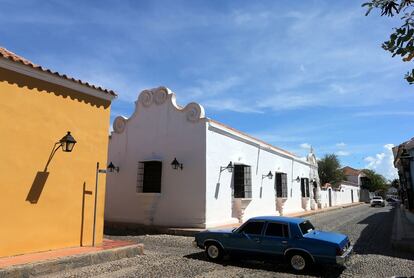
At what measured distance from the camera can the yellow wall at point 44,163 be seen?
7.36m

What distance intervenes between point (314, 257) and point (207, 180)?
6887 millimetres

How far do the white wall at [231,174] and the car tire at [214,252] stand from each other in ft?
16.2

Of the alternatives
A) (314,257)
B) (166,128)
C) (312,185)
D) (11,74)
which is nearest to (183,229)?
(166,128)

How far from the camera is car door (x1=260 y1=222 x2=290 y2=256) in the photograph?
305 inches

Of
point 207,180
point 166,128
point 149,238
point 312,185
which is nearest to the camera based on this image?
point 149,238

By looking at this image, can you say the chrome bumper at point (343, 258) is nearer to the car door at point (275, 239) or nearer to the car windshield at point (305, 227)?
the car windshield at point (305, 227)

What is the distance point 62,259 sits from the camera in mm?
7160

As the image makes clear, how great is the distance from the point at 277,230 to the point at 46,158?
5444mm

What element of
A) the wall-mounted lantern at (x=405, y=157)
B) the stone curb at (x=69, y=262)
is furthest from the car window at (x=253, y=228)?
the wall-mounted lantern at (x=405, y=157)

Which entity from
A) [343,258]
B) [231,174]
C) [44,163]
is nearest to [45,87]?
[44,163]

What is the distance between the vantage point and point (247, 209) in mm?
16969

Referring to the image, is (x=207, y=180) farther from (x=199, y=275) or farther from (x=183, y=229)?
(x=199, y=275)

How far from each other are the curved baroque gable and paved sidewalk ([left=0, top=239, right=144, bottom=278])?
6.58 meters

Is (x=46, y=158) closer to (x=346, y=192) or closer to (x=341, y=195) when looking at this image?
(x=341, y=195)
